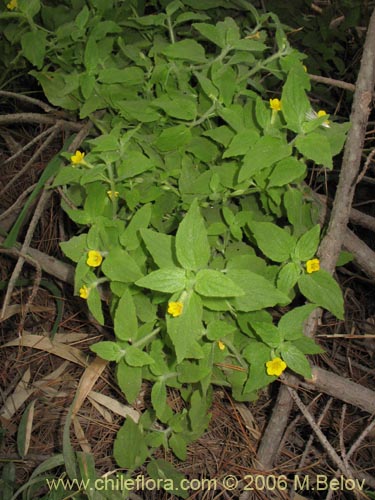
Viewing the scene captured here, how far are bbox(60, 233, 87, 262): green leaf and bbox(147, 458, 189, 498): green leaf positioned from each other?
0.74 m

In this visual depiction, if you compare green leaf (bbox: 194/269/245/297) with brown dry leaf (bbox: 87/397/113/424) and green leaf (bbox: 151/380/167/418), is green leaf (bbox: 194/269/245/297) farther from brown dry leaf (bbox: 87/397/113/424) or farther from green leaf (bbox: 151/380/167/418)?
brown dry leaf (bbox: 87/397/113/424)

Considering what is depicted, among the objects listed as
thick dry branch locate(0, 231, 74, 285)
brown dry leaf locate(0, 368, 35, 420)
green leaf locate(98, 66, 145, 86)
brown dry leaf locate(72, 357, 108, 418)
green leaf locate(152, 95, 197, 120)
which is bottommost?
brown dry leaf locate(0, 368, 35, 420)

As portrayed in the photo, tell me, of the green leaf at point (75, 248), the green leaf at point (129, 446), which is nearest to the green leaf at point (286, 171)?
the green leaf at point (75, 248)

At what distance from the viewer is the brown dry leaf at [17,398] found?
2002 millimetres

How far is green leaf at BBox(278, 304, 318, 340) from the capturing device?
1281 millimetres

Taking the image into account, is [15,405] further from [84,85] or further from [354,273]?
[354,273]

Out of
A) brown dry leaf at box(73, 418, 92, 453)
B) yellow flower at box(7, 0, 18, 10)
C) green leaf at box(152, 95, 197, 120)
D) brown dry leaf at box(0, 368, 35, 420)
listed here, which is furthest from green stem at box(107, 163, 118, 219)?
→ brown dry leaf at box(0, 368, 35, 420)

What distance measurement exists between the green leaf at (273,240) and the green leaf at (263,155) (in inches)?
5.6

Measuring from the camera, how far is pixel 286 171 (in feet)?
4.16

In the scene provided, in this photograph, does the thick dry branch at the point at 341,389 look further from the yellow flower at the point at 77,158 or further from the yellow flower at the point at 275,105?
the yellow flower at the point at 77,158

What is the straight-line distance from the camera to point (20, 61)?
6.73 ft

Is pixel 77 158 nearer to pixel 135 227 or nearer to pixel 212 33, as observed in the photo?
pixel 135 227

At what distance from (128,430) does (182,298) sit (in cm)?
62

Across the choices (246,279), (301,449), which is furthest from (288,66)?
(301,449)
